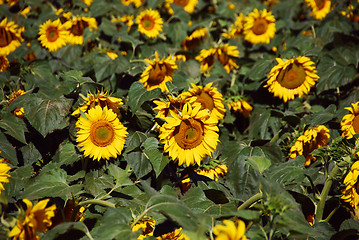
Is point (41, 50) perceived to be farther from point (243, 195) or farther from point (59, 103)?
point (243, 195)

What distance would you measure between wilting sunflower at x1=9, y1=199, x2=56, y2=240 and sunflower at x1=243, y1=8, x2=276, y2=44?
2.71 m

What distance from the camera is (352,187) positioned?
187cm

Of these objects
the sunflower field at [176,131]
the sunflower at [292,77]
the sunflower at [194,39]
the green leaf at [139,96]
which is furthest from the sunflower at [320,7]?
the green leaf at [139,96]

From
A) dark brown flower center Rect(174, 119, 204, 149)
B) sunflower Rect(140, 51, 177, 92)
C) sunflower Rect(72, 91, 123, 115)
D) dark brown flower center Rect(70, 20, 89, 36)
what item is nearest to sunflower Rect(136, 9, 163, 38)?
dark brown flower center Rect(70, 20, 89, 36)

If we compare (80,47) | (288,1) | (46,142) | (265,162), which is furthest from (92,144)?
(288,1)

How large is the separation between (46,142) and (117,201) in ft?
2.61

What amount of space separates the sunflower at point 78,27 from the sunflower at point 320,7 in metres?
2.24

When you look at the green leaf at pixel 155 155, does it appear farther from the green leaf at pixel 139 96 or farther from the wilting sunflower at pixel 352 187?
the wilting sunflower at pixel 352 187

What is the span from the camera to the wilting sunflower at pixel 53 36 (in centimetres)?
331

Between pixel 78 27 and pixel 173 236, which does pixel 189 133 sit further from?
pixel 78 27

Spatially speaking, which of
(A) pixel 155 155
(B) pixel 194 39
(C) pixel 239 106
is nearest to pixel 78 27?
(B) pixel 194 39

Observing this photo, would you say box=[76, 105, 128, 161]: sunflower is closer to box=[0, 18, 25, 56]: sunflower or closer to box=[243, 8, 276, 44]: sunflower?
box=[0, 18, 25, 56]: sunflower

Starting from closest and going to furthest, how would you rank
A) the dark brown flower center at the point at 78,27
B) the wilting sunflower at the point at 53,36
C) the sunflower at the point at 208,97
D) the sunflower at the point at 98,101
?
the sunflower at the point at 98,101 → the sunflower at the point at 208,97 → the wilting sunflower at the point at 53,36 → the dark brown flower center at the point at 78,27

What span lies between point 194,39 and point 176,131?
1.99 metres
